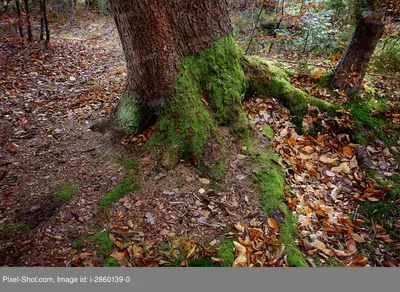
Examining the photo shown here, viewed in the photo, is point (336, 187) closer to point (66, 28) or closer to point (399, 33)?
point (399, 33)

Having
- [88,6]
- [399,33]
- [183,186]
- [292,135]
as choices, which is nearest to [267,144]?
[292,135]

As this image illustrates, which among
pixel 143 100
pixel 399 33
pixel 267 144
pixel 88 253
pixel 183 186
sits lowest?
pixel 88 253

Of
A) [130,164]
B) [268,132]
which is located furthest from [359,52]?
[130,164]

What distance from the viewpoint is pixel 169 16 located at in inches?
132

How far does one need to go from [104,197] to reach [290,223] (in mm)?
2180

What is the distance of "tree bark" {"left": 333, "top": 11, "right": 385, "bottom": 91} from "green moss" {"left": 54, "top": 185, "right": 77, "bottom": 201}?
185 inches

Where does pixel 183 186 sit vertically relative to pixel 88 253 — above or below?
above

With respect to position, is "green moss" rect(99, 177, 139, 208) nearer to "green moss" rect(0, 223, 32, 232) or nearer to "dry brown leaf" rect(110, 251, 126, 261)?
"dry brown leaf" rect(110, 251, 126, 261)

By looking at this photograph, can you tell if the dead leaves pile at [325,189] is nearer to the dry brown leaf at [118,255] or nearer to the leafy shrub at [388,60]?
the dry brown leaf at [118,255]

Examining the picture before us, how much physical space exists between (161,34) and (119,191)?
199 cm

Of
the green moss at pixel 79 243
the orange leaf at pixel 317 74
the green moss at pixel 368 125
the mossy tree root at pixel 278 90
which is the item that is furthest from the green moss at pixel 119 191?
the orange leaf at pixel 317 74

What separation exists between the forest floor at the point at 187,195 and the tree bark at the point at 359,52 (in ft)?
1.05

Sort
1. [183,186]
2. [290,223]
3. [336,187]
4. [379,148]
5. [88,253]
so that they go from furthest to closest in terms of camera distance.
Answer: [379,148], [336,187], [183,186], [290,223], [88,253]

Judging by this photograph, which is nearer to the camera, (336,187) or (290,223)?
(290,223)
